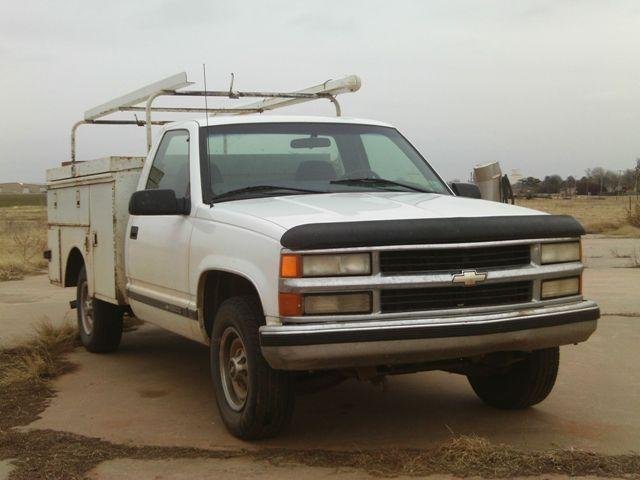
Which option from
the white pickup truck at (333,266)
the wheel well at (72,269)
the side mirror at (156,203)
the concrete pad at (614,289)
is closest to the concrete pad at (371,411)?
the white pickup truck at (333,266)

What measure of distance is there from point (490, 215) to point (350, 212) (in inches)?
30.5

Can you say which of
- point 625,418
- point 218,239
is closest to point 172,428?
point 218,239

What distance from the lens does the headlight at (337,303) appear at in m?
4.42

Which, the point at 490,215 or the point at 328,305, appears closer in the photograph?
the point at 328,305

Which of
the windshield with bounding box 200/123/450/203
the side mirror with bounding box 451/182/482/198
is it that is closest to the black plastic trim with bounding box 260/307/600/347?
the windshield with bounding box 200/123/450/203

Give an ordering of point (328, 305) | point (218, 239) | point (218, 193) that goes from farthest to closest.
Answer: point (218, 193) → point (218, 239) → point (328, 305)

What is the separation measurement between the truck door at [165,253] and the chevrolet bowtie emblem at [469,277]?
1864 mm

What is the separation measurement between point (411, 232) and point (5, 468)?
248 cm

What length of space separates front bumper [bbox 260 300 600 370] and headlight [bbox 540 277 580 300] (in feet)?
0.67

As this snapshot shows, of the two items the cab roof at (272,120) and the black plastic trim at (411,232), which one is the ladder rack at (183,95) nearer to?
the cab roof at (272,120)

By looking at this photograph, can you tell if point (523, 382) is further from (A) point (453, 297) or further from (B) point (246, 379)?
(B) point (246, 379)

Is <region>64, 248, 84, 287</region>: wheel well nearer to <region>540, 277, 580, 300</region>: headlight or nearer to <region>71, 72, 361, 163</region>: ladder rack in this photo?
<region>71, 72, 361, 163</region>: ladder rack

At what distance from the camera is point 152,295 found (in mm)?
6281

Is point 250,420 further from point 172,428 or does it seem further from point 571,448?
point 571,448
